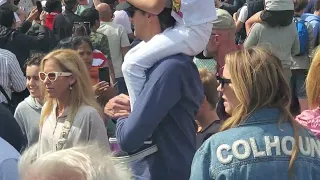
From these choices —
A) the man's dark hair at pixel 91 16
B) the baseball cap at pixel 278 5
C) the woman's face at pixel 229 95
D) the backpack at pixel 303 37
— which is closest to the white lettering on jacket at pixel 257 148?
the woman's face at pixel 229 95

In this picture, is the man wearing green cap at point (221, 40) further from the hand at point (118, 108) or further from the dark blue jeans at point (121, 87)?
the dark blue jeans at point (121, 87)

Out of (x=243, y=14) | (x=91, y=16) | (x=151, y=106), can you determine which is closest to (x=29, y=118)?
(x=151, y=106)

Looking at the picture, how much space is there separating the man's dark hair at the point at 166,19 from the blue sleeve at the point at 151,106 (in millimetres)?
273

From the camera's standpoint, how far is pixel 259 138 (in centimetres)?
259

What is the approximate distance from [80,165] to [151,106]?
1.11m

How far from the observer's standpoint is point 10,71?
6.10 metres

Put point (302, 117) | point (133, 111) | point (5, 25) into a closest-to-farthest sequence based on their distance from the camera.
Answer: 1. point (133, 111)
2. point (302, 117)
3. point (5, 25)

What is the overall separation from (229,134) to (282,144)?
0.21 m

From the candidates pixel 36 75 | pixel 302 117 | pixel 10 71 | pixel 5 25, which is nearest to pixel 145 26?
pixel 302 117

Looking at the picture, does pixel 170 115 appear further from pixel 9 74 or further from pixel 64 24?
pixel 64 24

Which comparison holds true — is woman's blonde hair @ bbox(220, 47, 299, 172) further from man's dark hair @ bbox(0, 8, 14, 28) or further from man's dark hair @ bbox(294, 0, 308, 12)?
man's dark hair @ bbox(294, 0, 308, 12)

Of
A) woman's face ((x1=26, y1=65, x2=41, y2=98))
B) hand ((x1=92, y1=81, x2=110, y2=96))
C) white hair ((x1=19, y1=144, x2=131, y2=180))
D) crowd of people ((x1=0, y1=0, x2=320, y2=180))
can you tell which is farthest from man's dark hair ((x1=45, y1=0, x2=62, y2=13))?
white hair ((x1=19, y1=144, x2=131, y2=180))

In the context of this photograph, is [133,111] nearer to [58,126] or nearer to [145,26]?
[145,26]

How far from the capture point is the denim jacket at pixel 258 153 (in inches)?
101
